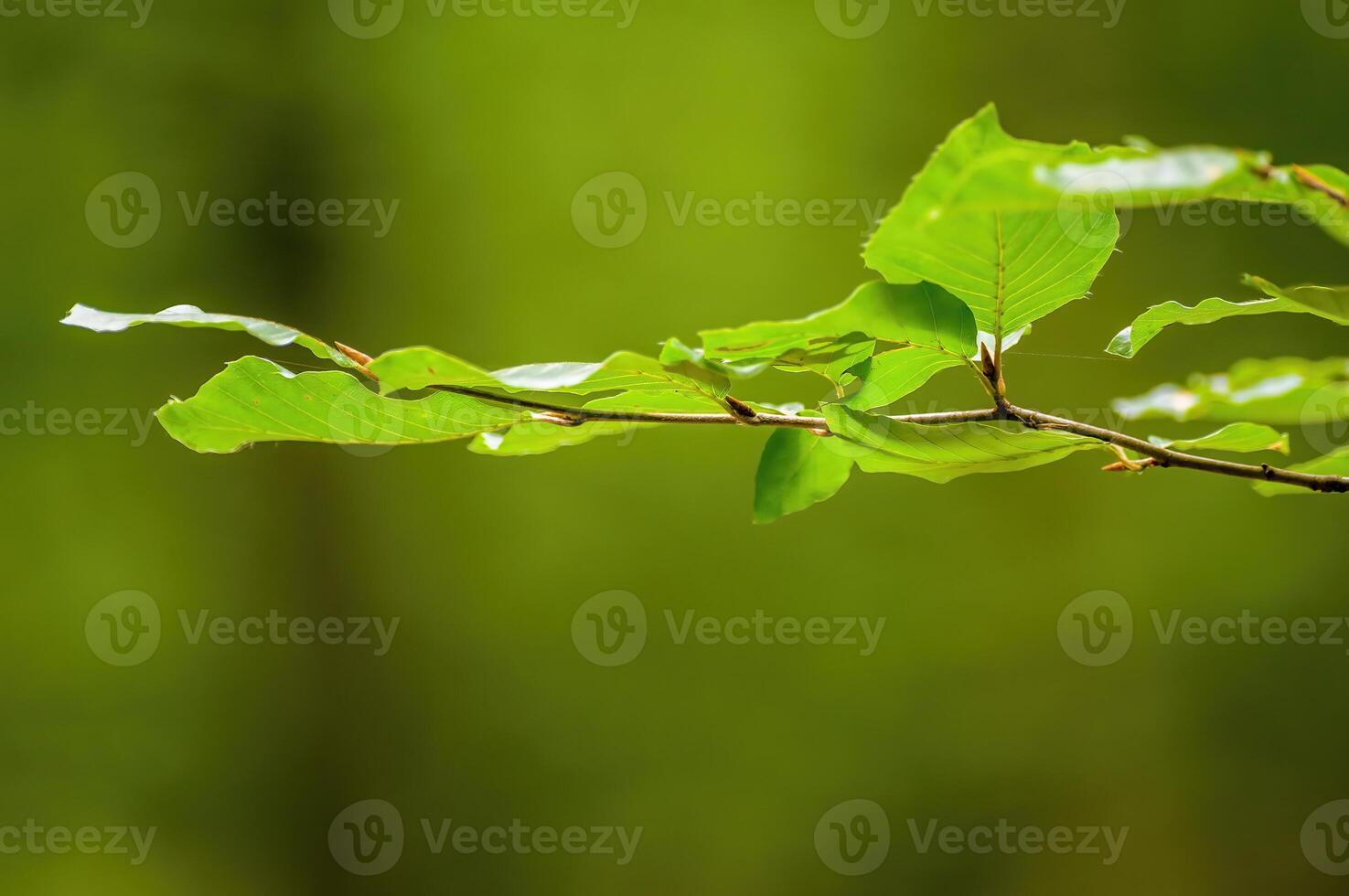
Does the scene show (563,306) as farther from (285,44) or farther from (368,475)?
(285,44)

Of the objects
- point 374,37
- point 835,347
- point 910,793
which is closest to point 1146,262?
point 910,793

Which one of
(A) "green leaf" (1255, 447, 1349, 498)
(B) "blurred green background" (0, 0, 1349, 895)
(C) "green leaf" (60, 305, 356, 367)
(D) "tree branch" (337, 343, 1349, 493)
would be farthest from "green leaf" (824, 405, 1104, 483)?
(B) "blurred green background" (0, 0, 1349, 895)

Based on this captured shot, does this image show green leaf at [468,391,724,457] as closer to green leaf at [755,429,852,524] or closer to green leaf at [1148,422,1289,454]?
green leaf at [755,429,852,524]

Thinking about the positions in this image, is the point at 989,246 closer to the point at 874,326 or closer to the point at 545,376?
the point at 874,326

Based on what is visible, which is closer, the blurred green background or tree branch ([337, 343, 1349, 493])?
tree branch ([337, 343, 1349, 493])

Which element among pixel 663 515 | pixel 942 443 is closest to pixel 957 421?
pixel 942 443

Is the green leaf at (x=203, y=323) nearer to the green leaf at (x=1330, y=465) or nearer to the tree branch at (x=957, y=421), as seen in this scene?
the tree branch at (x=957, y=421)

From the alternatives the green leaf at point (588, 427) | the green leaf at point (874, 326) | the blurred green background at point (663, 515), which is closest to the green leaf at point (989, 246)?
the green leaf at point (874, 326)
